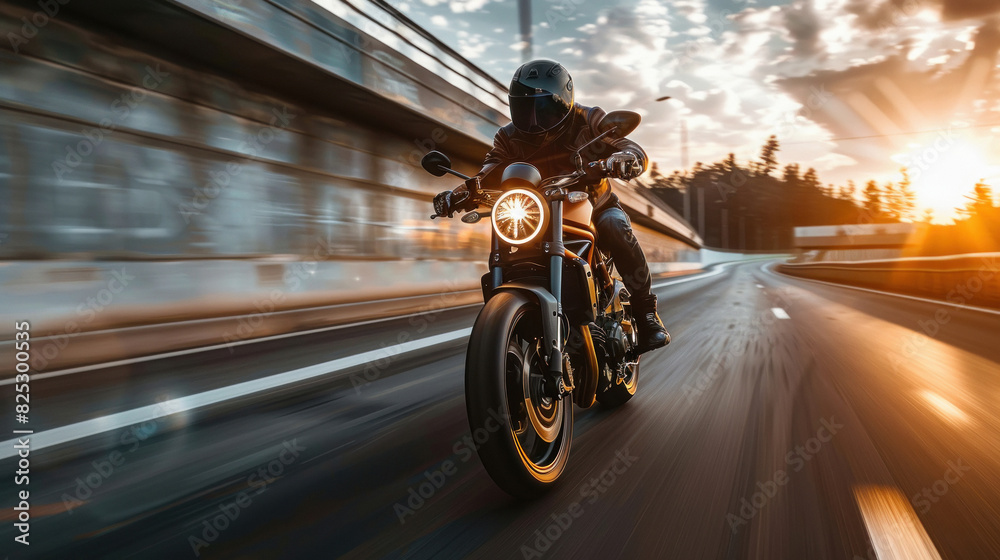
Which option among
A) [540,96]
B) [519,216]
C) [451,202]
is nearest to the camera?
[519,216]

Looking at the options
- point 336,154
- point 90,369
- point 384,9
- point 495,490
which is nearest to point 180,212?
point 90,369

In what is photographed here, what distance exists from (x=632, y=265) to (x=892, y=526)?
6.50 ft

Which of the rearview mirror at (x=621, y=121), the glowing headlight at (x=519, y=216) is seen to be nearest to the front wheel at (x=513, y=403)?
the glowing headlight at (x=519, y=216)

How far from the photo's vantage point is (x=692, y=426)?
12.0 feet

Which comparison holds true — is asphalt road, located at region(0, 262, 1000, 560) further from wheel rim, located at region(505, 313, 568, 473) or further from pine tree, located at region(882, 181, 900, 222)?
pine tree, located at region(882, 181, 900, 222)

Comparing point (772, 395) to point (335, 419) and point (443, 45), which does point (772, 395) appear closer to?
point (335, 419)

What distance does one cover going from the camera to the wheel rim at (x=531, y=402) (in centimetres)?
263

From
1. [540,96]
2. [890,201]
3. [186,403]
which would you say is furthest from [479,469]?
[890,201]

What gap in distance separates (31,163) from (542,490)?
5.40 m

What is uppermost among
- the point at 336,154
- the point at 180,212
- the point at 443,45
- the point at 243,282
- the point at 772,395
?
the point at 443,45

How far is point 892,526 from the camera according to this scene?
2.31 m

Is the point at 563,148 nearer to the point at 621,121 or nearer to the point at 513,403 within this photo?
the point at 621,121

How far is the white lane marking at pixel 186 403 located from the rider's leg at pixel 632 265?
244 cm

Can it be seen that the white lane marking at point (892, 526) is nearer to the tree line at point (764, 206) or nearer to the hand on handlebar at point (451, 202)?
the hand on handlebar at point (451, 202)
